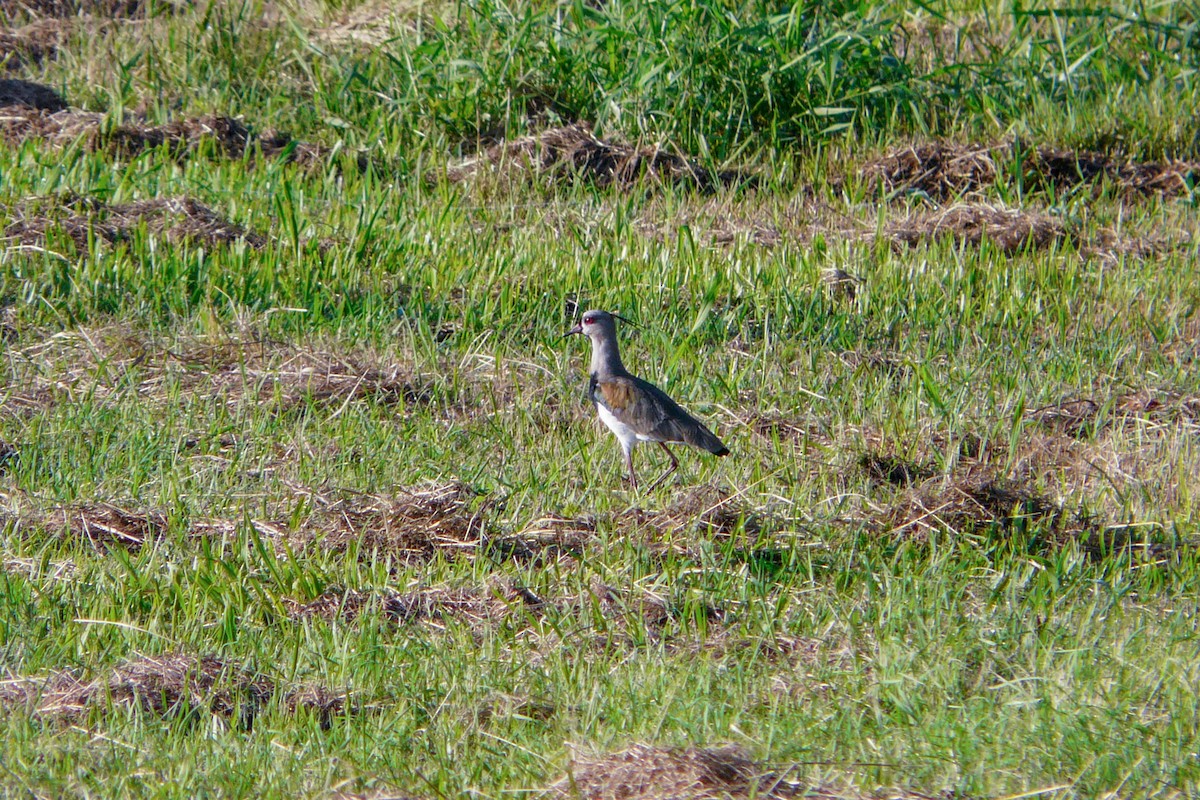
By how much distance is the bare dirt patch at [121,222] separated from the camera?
295 inches

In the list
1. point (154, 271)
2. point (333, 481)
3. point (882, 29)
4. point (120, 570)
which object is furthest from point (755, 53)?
point (120, 570)

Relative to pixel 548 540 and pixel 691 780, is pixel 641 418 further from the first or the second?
pixel 691 780

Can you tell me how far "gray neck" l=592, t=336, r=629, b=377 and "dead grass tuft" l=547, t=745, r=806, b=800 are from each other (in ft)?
8.98

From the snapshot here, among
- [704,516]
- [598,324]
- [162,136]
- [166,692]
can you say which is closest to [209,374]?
[598,324]

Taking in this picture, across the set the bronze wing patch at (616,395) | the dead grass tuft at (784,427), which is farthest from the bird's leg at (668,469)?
the dead grass tuft at (784,427)

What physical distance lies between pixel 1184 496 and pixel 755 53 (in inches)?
174

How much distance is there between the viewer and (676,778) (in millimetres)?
3723

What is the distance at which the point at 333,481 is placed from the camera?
18.8ft

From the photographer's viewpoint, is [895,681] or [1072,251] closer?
[895,681]

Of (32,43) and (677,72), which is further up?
(677,72)

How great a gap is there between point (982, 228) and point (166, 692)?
5507 mm

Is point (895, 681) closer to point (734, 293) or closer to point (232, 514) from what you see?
point (232, 514)

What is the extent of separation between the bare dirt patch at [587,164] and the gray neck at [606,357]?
2563 millimetres

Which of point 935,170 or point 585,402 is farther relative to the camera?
point 935,170
